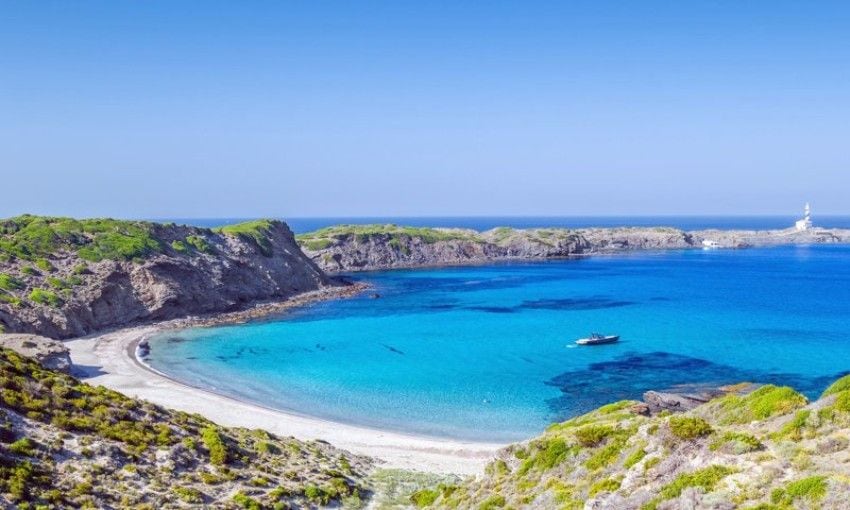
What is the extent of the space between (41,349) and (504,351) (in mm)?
49693

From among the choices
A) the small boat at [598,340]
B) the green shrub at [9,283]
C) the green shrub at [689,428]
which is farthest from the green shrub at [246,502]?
the green shrub at [9,283]

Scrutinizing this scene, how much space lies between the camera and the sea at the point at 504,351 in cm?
5619

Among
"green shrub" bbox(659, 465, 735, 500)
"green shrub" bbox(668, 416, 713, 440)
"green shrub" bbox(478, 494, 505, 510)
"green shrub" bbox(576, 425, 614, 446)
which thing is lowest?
"green shrub" bbox(478, 494, 505, 510)

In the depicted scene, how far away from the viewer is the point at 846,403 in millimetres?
17453

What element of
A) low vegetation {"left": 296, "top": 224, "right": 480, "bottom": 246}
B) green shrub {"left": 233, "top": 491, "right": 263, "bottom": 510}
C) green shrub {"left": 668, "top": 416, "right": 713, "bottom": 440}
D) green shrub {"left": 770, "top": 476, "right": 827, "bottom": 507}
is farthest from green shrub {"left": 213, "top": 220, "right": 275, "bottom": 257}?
green shrub {"left": 770, "top": 476, "right": 827, "bottom": 507}

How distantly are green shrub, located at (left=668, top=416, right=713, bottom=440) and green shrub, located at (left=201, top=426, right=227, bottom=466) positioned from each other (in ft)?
75.8

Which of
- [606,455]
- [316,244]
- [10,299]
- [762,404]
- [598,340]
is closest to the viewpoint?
[762,404]

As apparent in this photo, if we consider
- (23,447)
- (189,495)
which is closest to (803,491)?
(189,495)

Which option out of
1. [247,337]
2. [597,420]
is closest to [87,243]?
[247,337]

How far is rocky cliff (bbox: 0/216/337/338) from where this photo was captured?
80.1 metres

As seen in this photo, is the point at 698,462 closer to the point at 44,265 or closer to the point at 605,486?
the point at 605,486

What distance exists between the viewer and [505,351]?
76688mm

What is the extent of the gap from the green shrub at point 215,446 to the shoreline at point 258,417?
36.1 ft

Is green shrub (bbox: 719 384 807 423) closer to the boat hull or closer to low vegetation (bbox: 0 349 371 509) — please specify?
low vegetation (bbox: 0 349 371 509)
